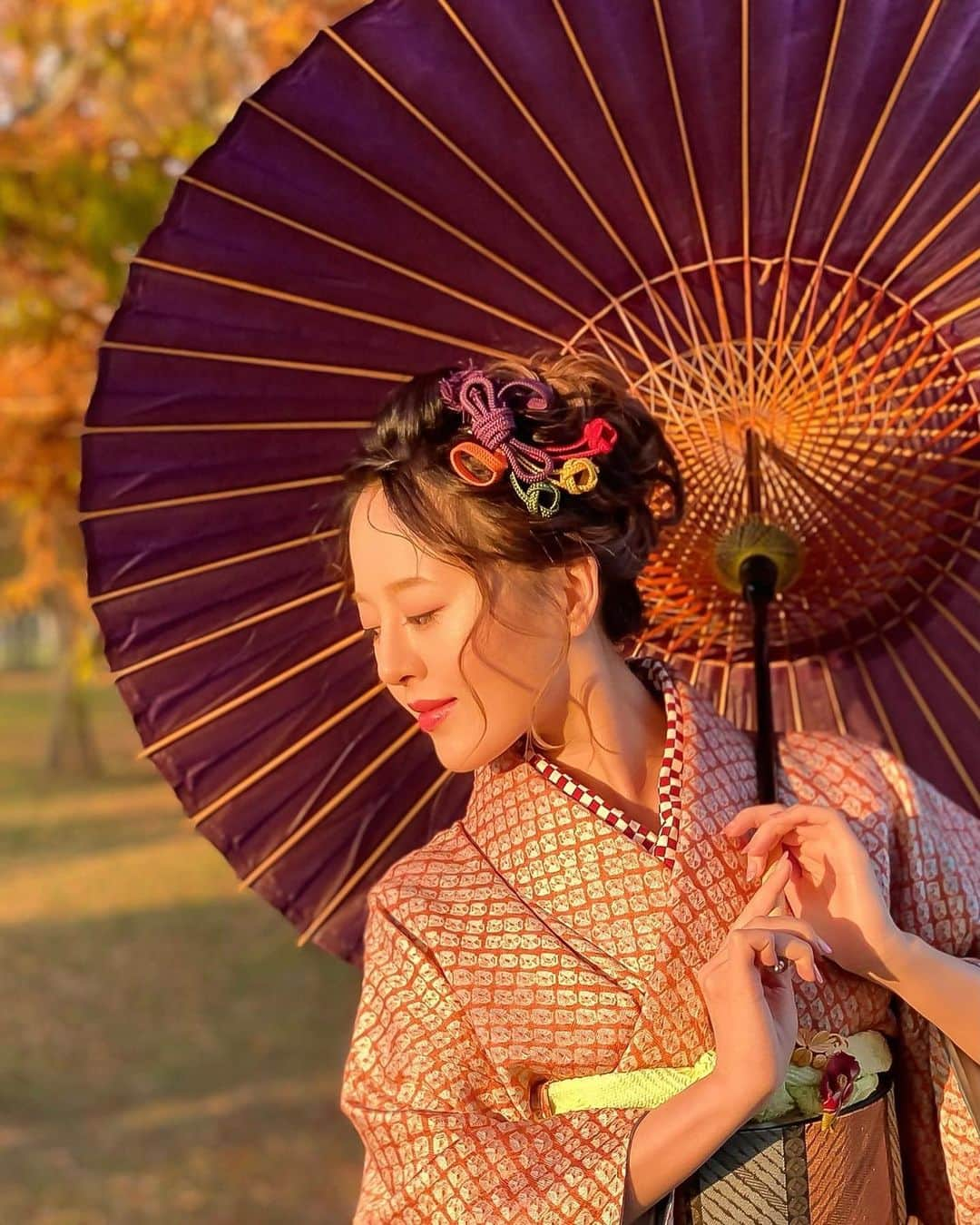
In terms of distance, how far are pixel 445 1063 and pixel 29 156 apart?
4.81 meters

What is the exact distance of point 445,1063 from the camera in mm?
1528

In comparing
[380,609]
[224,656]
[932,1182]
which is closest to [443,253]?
[380,609]

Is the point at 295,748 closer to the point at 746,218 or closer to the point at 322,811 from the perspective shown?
the point at 322,811

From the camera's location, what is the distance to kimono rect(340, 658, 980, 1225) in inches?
59.4

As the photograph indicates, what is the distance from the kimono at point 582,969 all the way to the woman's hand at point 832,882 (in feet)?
0.26

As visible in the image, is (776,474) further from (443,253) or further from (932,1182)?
(932,1182)

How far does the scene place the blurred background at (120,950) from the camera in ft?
16.0

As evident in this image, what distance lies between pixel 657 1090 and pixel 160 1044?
6104 millimetres

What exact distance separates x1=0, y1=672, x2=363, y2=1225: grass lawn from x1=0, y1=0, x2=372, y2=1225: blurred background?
15mm

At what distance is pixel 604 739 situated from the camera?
174 cm

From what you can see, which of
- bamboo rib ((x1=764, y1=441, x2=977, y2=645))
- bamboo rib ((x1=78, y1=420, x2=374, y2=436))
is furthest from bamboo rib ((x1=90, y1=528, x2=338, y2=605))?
bamboo rib ((x1=764, y1=441, x2=977, y2=645))

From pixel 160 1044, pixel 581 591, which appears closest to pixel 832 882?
pixel 581 591

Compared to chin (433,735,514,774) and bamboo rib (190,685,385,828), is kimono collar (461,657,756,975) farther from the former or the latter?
bamboo rib (190,685,385,828)

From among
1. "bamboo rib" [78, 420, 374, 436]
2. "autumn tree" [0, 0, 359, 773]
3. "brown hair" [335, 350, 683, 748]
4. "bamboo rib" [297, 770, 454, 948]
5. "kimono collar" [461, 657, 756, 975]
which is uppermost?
"autumn tree" [0, 0, 359, 773]
